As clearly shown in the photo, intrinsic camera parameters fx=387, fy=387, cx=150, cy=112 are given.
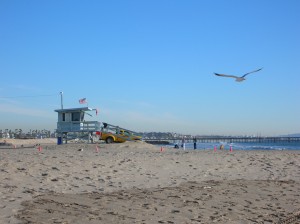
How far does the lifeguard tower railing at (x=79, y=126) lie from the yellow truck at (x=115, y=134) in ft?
2.61

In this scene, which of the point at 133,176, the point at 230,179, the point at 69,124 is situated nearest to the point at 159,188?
the point at 133,176

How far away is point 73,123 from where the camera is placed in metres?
36.4

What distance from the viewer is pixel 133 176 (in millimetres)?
12328

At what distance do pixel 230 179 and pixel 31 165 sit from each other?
6.51 meters

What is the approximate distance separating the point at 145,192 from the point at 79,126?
27021 millimetres

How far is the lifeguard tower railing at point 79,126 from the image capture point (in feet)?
118

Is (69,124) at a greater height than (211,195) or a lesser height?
greater

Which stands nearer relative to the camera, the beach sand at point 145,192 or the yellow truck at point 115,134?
the beach sand at point 145,192

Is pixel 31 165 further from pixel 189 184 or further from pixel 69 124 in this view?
pixel 69 124

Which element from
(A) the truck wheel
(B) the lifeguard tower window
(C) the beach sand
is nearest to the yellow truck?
(A) the truck wheel

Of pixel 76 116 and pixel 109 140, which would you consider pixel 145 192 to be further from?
pixel 76 116

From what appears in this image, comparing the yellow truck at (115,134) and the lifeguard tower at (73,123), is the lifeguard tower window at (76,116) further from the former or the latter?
the yellow truck at (115,134)

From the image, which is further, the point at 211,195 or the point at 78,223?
the point at 211,195

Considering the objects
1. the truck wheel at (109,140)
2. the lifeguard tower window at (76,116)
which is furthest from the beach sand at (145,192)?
the lifeguard tower window at (76,116)
